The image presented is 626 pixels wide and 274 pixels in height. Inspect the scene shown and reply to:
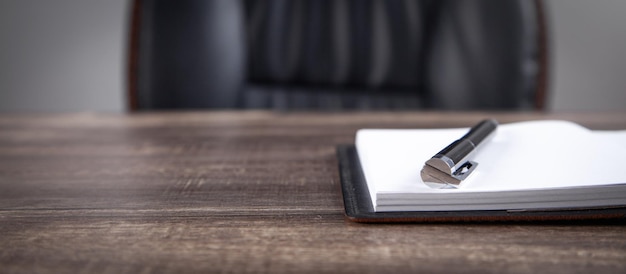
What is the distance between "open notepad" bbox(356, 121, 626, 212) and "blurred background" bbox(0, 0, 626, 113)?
126 centimetres

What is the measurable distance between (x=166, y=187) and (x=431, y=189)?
0.63ft

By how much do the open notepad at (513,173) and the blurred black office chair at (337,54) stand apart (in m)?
0.53

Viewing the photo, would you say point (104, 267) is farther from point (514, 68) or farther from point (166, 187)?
point (514, 68)

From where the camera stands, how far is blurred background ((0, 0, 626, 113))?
5.42ft

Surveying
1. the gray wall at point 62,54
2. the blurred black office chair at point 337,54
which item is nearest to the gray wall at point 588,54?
the blurred black office chair at point 337,54

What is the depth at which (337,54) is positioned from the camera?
111 cm

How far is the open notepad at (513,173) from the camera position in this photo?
37 centimetres

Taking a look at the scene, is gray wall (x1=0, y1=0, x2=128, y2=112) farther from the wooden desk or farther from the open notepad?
the open notepad

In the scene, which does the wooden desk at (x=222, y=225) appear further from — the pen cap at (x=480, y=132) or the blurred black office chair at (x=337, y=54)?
the blurred black office chair at (x=337, y=54)

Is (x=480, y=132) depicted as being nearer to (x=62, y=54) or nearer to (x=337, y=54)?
(x=337, y=54)

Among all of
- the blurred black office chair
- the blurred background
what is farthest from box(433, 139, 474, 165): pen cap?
the blurred background

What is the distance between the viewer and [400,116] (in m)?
0.81

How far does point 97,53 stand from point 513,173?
5.03ft

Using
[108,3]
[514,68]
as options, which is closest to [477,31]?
[514,68]
